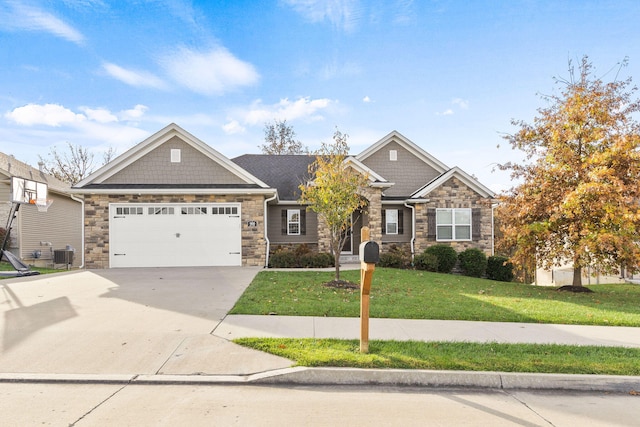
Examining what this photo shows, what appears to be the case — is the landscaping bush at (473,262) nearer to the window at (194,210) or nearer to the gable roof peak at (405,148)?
the gable roof peak at (405,148)

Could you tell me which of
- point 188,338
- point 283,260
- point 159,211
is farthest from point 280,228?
point 188,338

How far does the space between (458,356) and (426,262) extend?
1175 centimetres

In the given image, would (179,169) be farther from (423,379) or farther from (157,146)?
(423,379)

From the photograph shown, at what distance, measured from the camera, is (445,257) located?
16.5m

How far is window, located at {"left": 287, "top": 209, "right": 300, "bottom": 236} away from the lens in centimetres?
1764

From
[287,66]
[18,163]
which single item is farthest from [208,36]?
[18,163]

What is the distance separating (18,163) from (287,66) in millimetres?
17078

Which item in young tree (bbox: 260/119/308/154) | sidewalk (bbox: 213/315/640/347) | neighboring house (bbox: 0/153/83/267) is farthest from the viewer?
young tree (bbox: 260/119/308/154)

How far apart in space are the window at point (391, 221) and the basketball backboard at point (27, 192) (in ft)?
46.1

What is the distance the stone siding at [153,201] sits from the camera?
1439cm

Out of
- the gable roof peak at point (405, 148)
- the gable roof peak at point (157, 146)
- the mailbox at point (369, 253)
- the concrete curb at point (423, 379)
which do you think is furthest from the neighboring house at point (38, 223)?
the mailbox at point (369, 253)

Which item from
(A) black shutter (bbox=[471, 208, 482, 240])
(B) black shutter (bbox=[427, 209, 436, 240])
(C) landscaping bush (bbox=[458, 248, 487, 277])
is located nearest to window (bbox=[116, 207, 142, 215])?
(B) black shutter (bbox=[427, 209, 436, 240])

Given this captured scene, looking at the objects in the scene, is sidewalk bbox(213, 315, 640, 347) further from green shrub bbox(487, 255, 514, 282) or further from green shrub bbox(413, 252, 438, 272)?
green shrub bbox(487, 255, 514, 282)

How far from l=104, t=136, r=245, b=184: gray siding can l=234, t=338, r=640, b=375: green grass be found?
10.8 m
